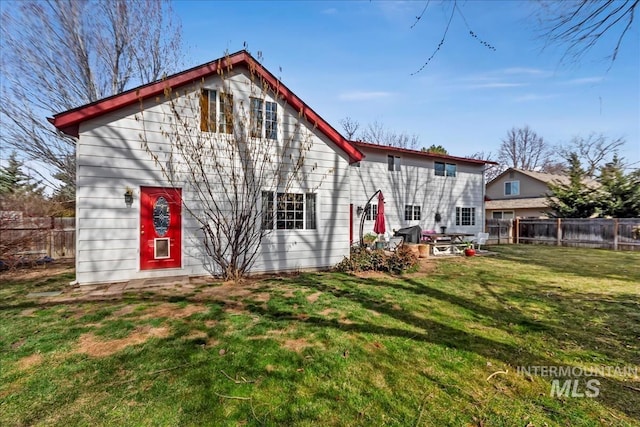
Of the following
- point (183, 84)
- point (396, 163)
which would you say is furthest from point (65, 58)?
point (396, 163)

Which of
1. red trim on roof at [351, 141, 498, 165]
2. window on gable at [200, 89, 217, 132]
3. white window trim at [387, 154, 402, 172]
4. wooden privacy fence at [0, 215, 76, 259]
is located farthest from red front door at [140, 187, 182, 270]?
white window trim at [387, 154, 402, 172]

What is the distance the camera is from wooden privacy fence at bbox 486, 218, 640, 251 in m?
14.1

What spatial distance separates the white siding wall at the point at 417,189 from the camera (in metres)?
15.2

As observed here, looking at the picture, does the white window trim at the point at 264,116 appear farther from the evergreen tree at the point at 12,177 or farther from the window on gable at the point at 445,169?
the window on gable at the point at 445,169

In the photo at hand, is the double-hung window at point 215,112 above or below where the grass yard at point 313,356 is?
above

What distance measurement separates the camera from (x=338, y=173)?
870 cm

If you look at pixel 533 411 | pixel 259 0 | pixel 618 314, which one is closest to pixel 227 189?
pixel 259 0

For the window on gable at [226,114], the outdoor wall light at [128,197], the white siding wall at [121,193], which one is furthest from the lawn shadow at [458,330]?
the window on gable at [226,114]

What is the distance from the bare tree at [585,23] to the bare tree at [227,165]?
576 centimetres

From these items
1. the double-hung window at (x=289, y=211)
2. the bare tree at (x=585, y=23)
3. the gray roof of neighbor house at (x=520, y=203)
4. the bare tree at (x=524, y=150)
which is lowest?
the double-hung window at (x=289, y=211)

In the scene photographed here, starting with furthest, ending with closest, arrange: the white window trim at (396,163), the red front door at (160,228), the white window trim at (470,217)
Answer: the white window trim at (470,217), the white window trim at (396,163), the red front door at (160,228)

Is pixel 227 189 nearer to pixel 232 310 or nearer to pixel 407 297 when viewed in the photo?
pixel 232 310

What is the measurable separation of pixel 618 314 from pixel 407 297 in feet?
11.6

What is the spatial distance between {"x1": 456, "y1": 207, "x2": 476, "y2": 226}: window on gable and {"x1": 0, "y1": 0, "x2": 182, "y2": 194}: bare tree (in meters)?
19.0
